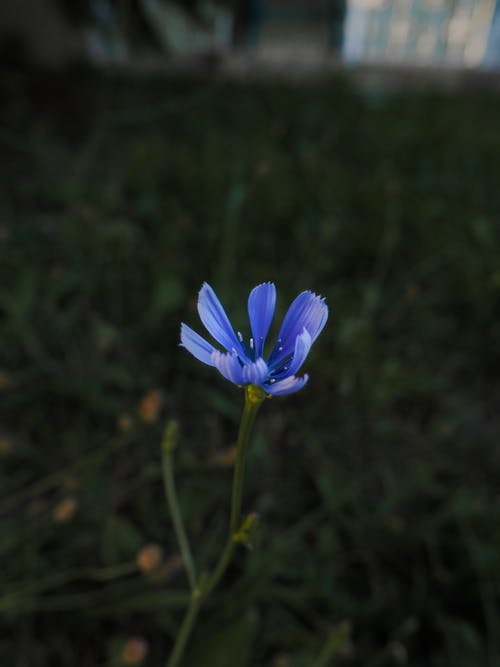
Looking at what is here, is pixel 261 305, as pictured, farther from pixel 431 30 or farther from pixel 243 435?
pixel 431 30

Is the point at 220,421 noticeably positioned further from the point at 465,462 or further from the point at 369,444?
the point at 465,462

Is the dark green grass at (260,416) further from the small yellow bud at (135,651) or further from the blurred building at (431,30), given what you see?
the blurred building at (431,30)

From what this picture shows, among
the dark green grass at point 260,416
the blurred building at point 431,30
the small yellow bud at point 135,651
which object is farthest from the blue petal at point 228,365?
the blurred building at point 431,30

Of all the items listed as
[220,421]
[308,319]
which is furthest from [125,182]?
[308,319]

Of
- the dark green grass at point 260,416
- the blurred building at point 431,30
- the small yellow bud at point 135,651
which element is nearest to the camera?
the small yellow bud at point 135,651

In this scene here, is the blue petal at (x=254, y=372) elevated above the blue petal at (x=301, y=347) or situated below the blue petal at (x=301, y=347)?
below

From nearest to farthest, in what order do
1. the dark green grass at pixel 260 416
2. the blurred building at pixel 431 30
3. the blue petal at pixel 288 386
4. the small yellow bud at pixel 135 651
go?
the blue petal at pixel 288 386
the small yellow bud at pixel 135 651
the dark green grass at pixel 260 416
the blurred building at pixel 431 30

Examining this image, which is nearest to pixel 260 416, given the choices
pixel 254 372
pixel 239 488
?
pixel 239 488
